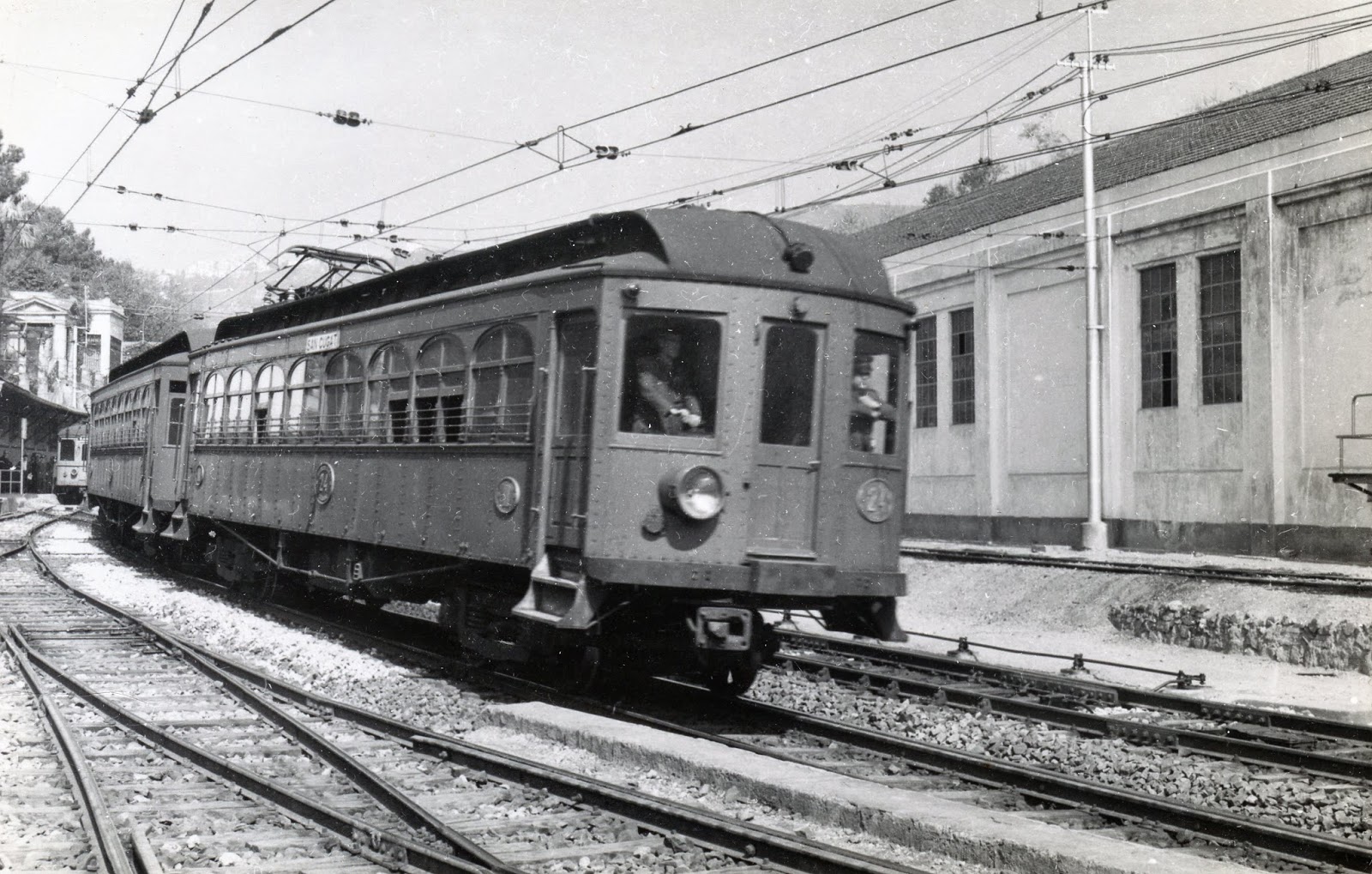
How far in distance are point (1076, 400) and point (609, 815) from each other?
770 inches

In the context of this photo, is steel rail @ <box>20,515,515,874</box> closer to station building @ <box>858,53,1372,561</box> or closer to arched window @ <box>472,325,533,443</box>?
arched window @ <box>472,325,533,443</box>

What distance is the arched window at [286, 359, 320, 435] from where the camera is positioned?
528 inches

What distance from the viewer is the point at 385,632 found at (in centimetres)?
1362

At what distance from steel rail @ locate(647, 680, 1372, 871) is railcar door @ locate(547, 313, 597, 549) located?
1.50 meters

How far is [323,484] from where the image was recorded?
42.4 feet

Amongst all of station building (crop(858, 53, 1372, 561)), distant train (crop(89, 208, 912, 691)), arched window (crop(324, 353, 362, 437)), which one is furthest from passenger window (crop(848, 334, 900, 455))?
station building (crop(858, 53, 1372, 561))

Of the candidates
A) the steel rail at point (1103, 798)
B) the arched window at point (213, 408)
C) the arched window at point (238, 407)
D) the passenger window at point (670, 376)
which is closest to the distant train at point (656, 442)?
the passenger window at point (670, 376)

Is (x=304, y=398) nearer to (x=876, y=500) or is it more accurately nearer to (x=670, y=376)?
Answer: (x=670, y=376)

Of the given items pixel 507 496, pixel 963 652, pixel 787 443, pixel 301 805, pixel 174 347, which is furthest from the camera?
pixel 174 347

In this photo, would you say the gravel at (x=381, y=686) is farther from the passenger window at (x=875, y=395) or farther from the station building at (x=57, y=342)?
the station building at (x=57, y=342)

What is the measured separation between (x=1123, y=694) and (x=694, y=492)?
12.8 feet

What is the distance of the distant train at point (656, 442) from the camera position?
8.46m

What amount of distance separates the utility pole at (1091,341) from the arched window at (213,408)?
13.3 meters

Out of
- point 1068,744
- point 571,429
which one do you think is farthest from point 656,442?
point 1068,744
